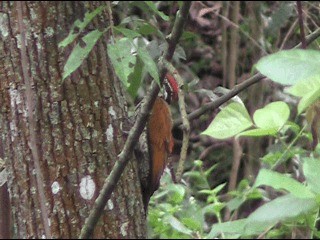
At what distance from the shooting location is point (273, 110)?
1.05 meters

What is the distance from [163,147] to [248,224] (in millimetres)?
889

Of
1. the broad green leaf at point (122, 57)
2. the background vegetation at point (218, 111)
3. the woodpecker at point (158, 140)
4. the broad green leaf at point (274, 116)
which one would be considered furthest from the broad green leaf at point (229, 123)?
the woodpecker at point (158, 140)

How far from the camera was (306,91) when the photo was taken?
2.90 feet

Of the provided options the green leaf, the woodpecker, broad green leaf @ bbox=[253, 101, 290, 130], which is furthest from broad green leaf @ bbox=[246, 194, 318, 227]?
the woodpecker

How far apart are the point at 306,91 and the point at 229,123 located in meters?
0.16

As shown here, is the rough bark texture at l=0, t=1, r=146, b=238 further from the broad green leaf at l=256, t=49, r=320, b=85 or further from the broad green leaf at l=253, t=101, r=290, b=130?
the broad green leaf at l=256, t=49, r=320, b=85

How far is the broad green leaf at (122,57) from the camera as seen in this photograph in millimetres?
1035

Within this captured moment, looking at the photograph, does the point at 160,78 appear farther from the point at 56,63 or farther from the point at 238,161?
the point at 238,161

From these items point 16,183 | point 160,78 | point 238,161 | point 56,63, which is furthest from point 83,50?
point 238,161

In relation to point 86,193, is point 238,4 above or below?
above

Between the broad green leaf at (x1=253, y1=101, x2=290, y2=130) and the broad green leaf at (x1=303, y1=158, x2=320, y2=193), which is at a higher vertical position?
the broad green leaf at (x1=253, y1=101, x2=290, y2=130)

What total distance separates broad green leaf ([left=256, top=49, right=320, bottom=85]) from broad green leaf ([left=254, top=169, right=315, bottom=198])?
0.10m

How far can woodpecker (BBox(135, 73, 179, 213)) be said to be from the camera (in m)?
1.67

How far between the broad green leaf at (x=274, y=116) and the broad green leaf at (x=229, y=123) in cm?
3
